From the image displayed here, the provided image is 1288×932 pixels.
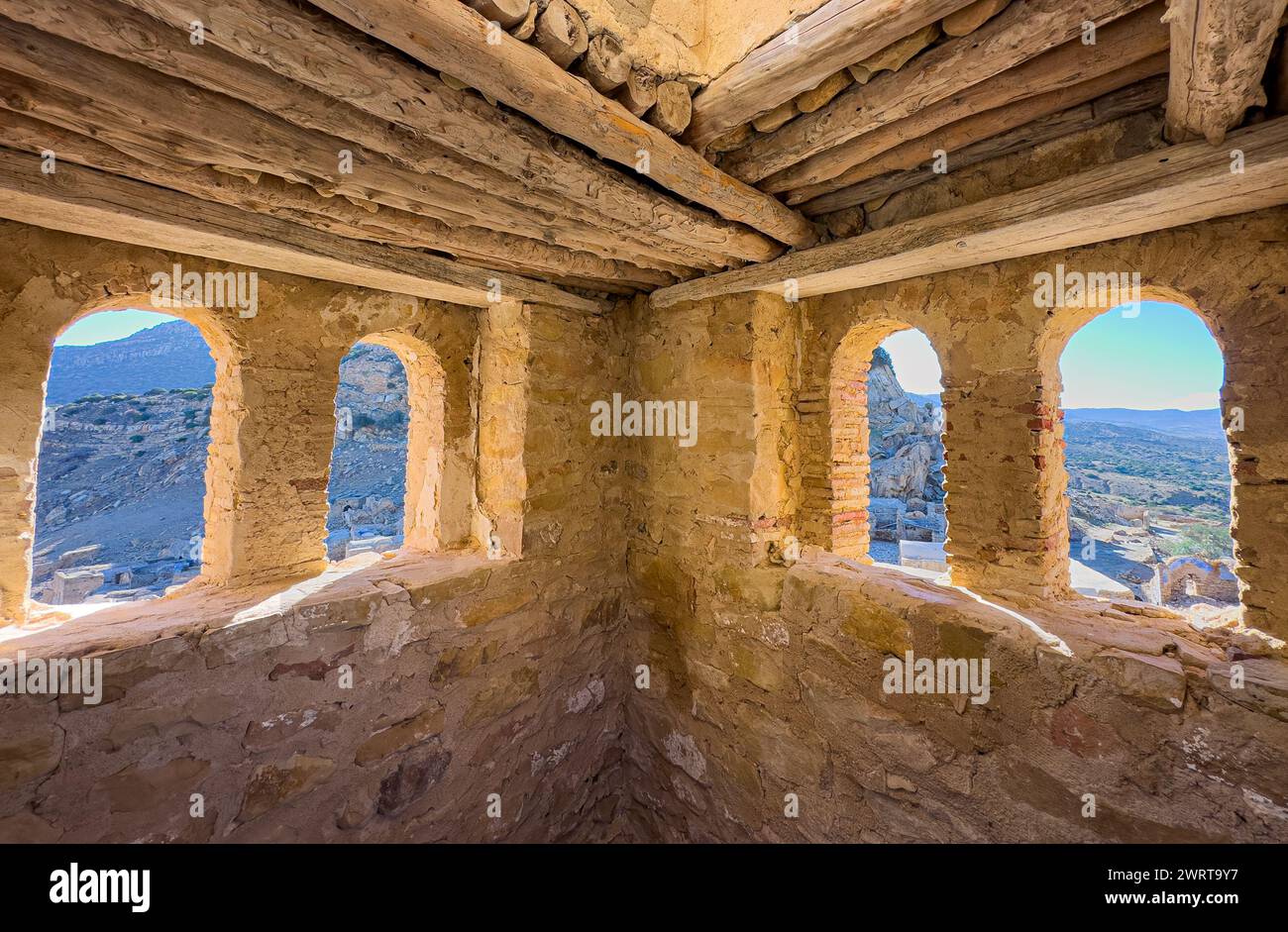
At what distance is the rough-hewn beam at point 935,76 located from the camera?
1.49 m

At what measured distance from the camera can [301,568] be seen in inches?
115

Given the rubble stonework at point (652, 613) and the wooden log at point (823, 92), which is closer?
the wooden log at point (823, 92)

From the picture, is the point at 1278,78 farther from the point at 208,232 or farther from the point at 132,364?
the point at 132,364

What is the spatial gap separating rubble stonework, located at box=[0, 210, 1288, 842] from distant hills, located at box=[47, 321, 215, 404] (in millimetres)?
43437

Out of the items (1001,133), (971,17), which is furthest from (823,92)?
(1001,133)

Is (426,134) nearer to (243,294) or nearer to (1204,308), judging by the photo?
(243,294)

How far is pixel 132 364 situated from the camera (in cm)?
3719

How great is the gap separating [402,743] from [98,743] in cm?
124

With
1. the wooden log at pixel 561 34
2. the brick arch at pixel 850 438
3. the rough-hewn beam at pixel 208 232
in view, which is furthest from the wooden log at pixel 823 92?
the rough-hewn beam at pixel 208 232

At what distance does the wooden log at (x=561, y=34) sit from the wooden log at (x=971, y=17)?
3.81 ft

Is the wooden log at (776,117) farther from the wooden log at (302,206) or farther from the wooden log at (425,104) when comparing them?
the wooden log at (302,206)

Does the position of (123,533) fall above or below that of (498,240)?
below

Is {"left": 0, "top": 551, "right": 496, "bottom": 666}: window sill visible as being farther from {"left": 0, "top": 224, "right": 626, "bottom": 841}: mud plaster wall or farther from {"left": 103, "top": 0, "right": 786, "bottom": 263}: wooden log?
{"left": 103, "top": 0, "right": 786, "bottom": 263}: wooden log
